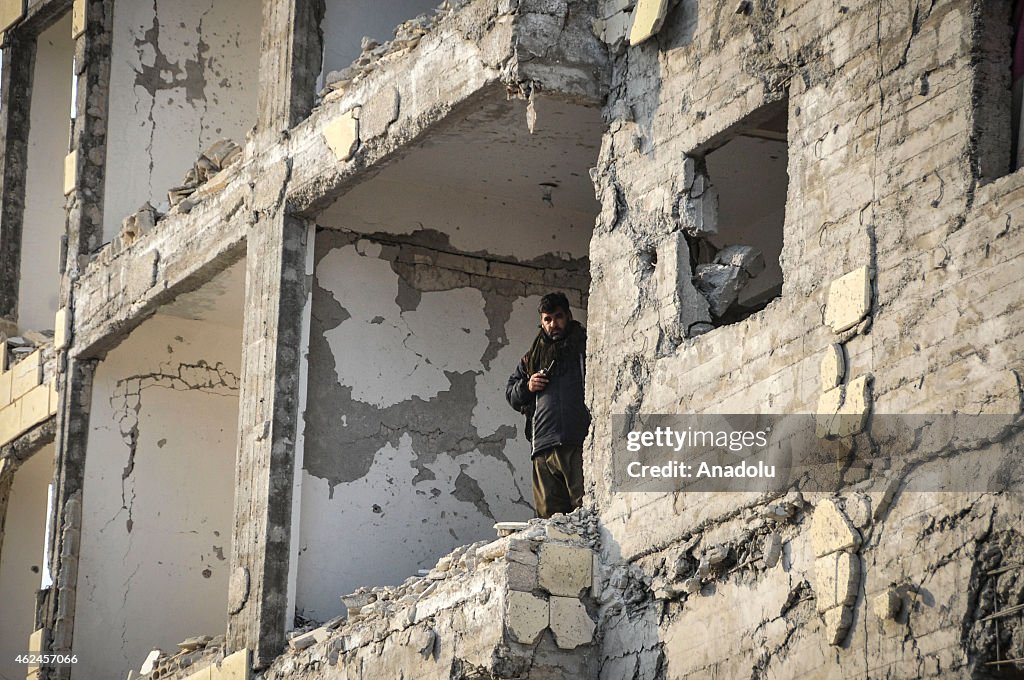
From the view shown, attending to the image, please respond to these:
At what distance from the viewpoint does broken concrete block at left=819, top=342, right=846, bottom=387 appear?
7.35 m

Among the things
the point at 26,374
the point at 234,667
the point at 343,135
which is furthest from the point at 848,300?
the point at 26,374

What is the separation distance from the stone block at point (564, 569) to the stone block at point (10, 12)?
10.2 metres

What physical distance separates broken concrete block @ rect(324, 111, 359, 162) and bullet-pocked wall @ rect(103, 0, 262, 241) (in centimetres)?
374

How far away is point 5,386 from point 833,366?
10.2 m

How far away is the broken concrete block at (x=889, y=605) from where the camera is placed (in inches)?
266

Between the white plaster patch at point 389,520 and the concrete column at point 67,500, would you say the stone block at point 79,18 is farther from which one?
the white plaster patch at point 389,520

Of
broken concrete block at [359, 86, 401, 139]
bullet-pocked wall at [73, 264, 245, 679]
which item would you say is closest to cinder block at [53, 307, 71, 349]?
bullet-pocked wall at [73, 264, 245, 679]

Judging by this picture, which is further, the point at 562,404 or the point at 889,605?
the point at 562,404

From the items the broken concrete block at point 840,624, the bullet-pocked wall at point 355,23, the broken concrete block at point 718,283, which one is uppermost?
the bullet-pocked wall at point 355,23

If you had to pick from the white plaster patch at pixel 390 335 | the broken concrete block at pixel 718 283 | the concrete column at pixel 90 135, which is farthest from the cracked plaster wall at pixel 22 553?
the broken concrete block at pixel 718 283

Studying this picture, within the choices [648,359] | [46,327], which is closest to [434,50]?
[648,359]

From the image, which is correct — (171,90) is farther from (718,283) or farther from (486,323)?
(718,283)

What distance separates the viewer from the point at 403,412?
1138 centimetres

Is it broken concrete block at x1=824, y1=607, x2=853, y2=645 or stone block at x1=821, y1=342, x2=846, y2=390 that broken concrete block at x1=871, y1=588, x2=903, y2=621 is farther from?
stone block at x1=821, y1=342, x2=846, y2=390
